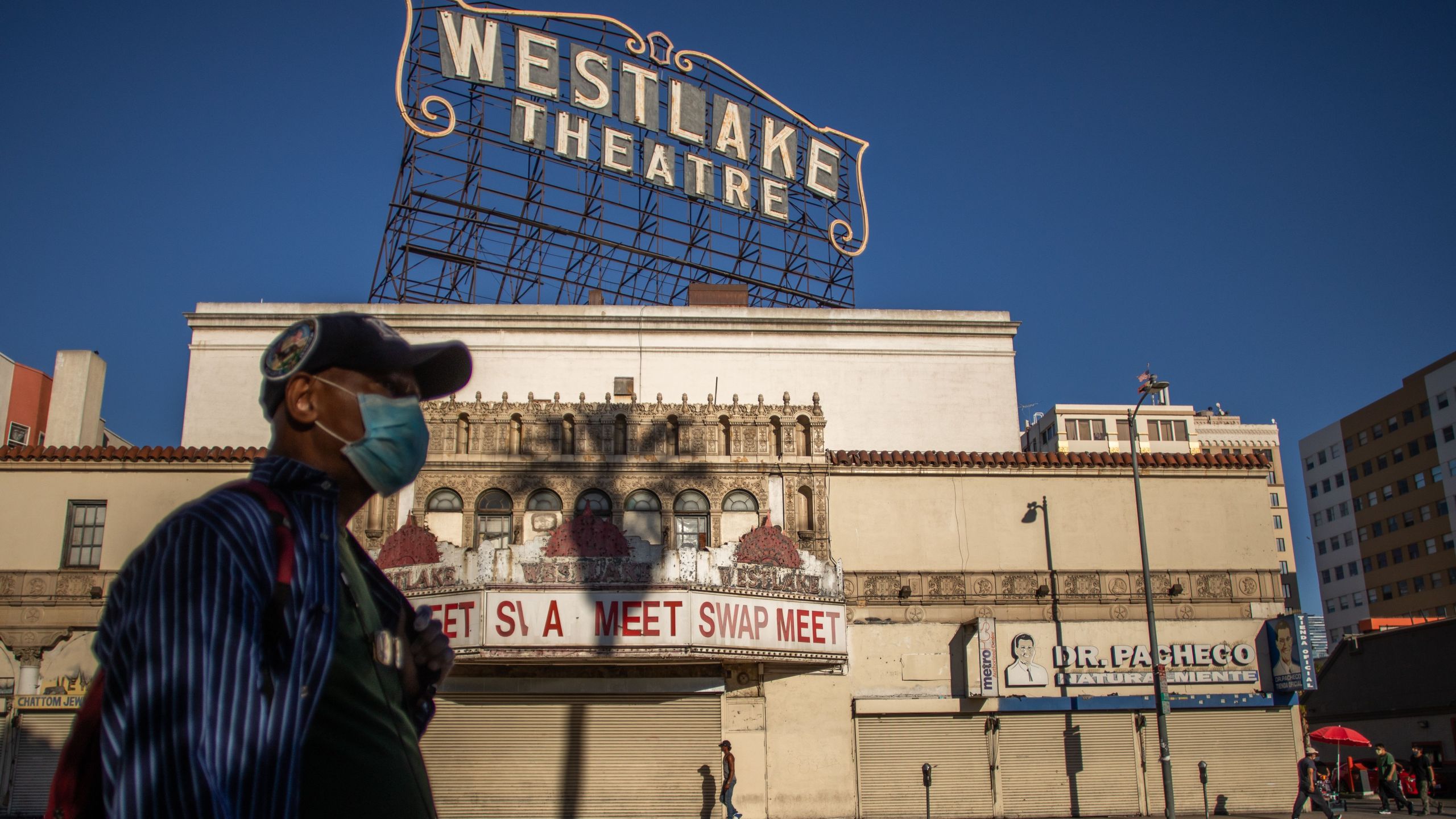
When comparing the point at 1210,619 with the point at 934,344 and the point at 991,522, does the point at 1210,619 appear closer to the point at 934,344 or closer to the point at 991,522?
the point at 991,522

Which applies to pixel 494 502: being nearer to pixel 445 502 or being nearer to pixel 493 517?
pixel 493 517

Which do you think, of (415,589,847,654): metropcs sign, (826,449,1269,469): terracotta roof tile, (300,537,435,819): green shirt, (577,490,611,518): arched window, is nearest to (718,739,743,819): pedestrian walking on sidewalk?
(415,589,847,654): metropcs sign

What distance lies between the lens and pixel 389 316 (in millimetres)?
33625

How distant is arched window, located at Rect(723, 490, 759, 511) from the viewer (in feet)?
89.7

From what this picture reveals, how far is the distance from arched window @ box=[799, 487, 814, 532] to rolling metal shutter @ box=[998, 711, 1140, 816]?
257 inches

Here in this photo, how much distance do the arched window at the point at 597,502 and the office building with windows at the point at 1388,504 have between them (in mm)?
70201

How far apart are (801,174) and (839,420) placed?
10486 mm

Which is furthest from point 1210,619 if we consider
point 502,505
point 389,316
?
point 389,316

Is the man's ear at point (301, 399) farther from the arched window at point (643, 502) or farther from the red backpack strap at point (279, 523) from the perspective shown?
the arched window at point (643, 502)

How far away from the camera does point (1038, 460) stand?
2867 cm

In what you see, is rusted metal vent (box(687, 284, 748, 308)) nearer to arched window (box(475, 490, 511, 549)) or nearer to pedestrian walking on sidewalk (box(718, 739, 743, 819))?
arched window (box(475, 490, 511, 549))

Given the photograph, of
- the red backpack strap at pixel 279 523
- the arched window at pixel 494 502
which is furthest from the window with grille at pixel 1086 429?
the red backpack strap at pixel 279 523

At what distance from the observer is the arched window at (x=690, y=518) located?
27031mm

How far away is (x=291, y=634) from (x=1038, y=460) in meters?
27.7
